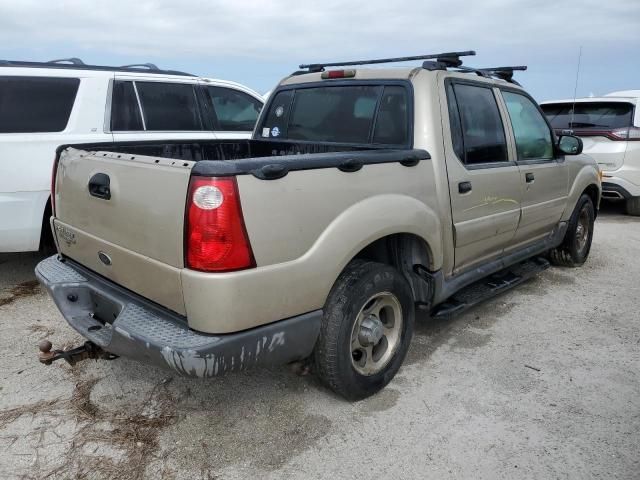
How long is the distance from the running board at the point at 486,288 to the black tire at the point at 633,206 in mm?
4423

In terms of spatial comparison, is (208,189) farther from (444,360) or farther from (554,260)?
(554,260)

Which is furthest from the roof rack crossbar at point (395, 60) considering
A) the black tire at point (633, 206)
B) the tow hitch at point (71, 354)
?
the black tire at point (633, 206)

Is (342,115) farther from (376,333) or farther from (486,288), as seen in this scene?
(486,288)

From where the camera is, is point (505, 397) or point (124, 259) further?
point (505, 397)

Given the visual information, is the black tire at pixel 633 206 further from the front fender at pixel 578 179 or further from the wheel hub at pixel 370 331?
the wheel hub at pixel 370 331

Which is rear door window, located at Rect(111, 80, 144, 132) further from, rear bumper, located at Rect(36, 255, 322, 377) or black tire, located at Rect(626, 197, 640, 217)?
black tire, located at Rect(626, 197, 640, 217)

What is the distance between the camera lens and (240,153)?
4227 millimetres

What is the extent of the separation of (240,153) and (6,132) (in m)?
1.93

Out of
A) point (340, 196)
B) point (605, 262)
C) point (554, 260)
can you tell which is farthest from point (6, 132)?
point (605, 262)

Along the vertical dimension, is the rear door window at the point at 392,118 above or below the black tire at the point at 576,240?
above

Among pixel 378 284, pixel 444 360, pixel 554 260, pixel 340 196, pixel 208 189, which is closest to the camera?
pixel 208 189

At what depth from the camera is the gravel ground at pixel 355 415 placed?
8.09 ft

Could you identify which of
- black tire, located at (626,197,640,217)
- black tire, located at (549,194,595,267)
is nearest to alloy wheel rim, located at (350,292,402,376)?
black tire, located at (549,194,595,267)

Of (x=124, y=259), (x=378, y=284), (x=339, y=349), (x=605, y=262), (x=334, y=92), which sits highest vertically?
(x=334, y=92)
